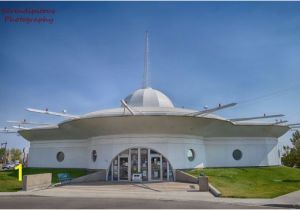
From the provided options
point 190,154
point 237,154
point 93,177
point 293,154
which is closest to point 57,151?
point 93,177

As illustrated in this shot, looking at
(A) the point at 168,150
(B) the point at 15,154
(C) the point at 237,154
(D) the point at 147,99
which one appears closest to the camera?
(A) the point at 168,150

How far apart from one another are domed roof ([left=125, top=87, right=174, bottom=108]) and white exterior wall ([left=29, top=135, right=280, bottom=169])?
244 inches

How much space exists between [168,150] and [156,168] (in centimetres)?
212

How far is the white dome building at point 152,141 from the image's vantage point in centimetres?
2738

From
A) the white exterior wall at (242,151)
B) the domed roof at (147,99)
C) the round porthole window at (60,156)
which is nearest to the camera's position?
the domed roof at (147,99)

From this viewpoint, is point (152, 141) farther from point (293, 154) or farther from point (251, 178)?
point (293, 154)

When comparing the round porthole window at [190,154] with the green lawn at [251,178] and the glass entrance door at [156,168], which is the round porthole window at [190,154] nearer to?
the green lawn at [251,178]

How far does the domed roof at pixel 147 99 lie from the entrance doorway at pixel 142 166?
7182mm

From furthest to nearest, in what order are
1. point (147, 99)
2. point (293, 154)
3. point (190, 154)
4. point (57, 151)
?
point (293, 154), point (57, 151), point (147, 99), point (190, 154)

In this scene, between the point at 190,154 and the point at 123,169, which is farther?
the point at 190,154

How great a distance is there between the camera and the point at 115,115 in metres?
26.6

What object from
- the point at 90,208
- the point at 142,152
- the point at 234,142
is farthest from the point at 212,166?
the point at 90,208

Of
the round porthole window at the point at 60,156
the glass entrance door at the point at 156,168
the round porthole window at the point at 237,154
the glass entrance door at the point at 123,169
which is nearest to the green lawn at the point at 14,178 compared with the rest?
the round porthole window at the point at 60,156

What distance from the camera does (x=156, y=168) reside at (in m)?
27.9
